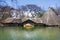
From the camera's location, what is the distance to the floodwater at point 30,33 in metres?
3.25

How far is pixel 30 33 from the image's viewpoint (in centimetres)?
331

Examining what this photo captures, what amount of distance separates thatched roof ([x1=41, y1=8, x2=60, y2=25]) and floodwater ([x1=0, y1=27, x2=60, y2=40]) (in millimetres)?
102

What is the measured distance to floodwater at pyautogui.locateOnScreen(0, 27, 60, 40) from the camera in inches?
128

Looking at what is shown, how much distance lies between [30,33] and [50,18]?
16.9 inches

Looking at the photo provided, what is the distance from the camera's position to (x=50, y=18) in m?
3.35

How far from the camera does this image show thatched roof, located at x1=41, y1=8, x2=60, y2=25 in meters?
3.33

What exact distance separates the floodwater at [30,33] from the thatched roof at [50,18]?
0.10m

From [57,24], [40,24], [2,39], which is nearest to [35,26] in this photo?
[40,24]

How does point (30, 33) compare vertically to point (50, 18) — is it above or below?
below

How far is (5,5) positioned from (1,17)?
0.22 metres

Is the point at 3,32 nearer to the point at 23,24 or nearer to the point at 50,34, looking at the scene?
the point at 23,24

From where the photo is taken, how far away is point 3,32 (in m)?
3.37

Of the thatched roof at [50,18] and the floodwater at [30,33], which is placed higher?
the thatched roof at [50,18]

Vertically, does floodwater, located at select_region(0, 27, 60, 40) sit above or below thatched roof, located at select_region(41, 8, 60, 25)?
below
